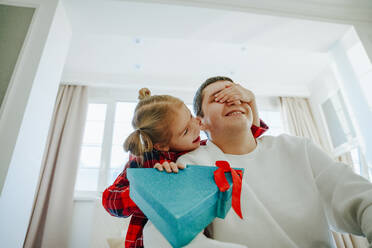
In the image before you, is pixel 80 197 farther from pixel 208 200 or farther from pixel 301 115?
pixel 301 115

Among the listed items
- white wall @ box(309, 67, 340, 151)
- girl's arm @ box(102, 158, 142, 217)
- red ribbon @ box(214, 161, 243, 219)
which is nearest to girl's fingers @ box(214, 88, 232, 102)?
red ribbon @ box(214, 161, 243, 219)

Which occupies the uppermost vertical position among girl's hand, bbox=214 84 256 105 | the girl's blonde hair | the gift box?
girl's hand, bbox=214 84 256 105

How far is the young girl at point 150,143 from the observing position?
745 millimetres

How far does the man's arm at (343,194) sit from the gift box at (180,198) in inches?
15.0

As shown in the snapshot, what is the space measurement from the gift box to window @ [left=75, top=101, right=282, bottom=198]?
2.50m

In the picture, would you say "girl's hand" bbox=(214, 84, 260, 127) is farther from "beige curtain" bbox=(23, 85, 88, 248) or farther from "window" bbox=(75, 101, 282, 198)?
"beige curtain" bbox=(23, 85, 88, 248)

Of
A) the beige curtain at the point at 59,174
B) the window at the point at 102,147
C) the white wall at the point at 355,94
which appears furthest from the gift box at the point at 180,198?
the beige curtain at the point at 59,174

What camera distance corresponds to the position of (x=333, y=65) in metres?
2.53

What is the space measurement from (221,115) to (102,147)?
270 cm

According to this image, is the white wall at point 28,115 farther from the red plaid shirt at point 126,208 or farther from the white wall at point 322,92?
the white wall at point 322,92

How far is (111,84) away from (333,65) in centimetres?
312

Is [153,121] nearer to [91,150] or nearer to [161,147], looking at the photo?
[161,147]

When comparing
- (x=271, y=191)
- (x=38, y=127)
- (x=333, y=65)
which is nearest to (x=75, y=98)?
(x=38, y=127)

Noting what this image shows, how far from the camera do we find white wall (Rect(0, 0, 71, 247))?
4.25 ft
